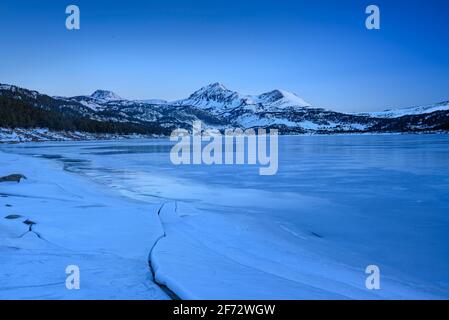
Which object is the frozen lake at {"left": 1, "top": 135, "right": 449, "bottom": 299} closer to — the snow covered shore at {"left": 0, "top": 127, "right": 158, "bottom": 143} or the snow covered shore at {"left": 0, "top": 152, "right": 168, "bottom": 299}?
the snow covered shore at {"left": 0, "top": 152, "right": 168, "bottom": 299}

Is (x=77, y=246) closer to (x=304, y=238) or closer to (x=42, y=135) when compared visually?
(x=304, y=238)

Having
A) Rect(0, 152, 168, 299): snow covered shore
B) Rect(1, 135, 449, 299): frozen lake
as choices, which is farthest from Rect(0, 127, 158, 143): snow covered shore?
Rect(1, 135, 449, 299): frozen lake

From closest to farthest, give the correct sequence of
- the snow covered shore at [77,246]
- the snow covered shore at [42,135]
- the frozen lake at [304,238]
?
1. the snow covered shore at [77,246]
2. the frozen lake at [304,238]
3. the snow covered shore at [42,135]

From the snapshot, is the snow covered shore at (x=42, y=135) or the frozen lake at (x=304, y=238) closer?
the frozen lake at (x=304, y=238)

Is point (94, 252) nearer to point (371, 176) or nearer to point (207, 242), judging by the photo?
point (207, 242)

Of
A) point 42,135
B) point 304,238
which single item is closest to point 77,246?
point 304,238

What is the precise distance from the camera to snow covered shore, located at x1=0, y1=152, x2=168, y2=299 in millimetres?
4594

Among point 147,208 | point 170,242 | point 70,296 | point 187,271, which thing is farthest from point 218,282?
point 147,208

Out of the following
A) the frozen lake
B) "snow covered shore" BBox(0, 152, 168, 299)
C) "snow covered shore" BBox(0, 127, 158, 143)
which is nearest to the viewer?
"snow covered shore" BBox(0, 152, 168, 299)

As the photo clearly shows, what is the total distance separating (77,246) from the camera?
6.63 metres

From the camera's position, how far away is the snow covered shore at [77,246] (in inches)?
181

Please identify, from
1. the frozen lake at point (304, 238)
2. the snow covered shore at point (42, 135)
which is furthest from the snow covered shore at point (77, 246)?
the snow covered shore at point (42, 135)

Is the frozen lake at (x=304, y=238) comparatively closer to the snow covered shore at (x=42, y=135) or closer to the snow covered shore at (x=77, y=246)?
the snow covered shore at (x=77, y=246)

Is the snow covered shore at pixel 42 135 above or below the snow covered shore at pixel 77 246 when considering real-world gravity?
above
